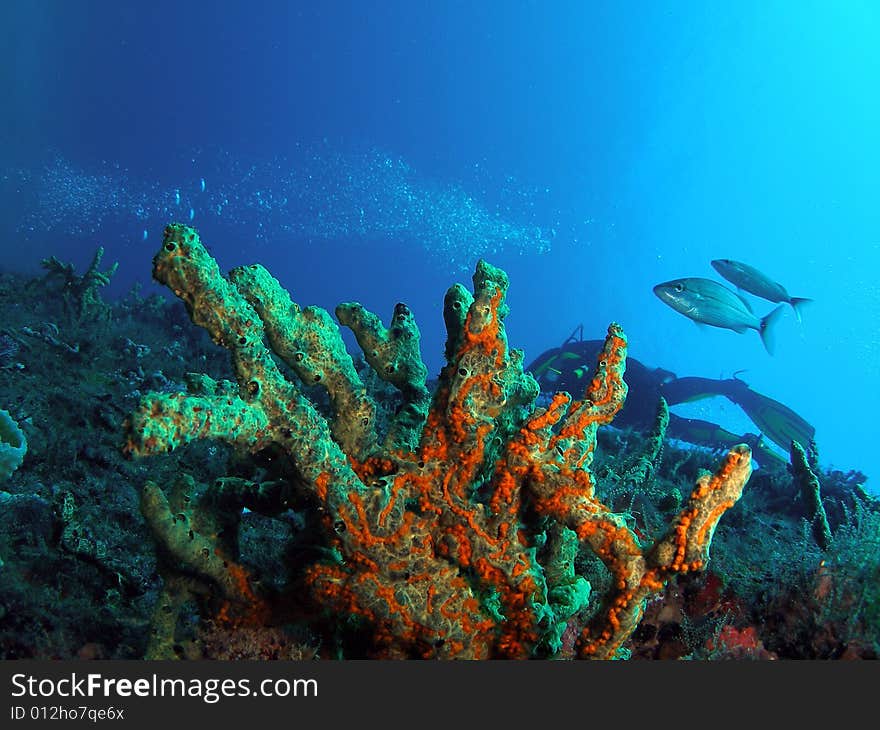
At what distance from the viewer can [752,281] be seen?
7.95 m

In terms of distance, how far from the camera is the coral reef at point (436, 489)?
6.70 ft

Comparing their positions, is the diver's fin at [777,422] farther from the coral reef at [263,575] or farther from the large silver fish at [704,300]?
the coral reef at [263,575]

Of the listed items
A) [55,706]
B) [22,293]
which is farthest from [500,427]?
[22,293]

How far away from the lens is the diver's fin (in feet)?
29.3

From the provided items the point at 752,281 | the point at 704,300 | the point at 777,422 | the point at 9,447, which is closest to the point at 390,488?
the point at 9,447

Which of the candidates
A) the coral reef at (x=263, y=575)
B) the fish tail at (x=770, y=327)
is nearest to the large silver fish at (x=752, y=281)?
the fish tail at (x=770, y=327)

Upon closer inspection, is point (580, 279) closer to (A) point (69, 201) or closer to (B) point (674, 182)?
(B) point (674, 182)

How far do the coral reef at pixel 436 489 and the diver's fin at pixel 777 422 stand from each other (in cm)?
821

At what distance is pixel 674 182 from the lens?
103438 millimetres

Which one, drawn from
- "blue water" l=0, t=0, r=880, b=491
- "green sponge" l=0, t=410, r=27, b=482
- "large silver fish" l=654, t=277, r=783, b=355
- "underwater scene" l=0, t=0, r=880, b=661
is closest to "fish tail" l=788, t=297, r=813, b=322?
"underwater scene" l=0, t=0, r=880, b=661

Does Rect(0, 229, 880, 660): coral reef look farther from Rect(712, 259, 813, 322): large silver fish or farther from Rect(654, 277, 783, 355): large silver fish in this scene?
Rect(712, 259, 813, 322): large silver fish

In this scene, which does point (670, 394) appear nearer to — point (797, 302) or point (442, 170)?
point (797, 302)

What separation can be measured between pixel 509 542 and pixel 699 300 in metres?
5.77

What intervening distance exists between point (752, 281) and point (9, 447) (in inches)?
356
